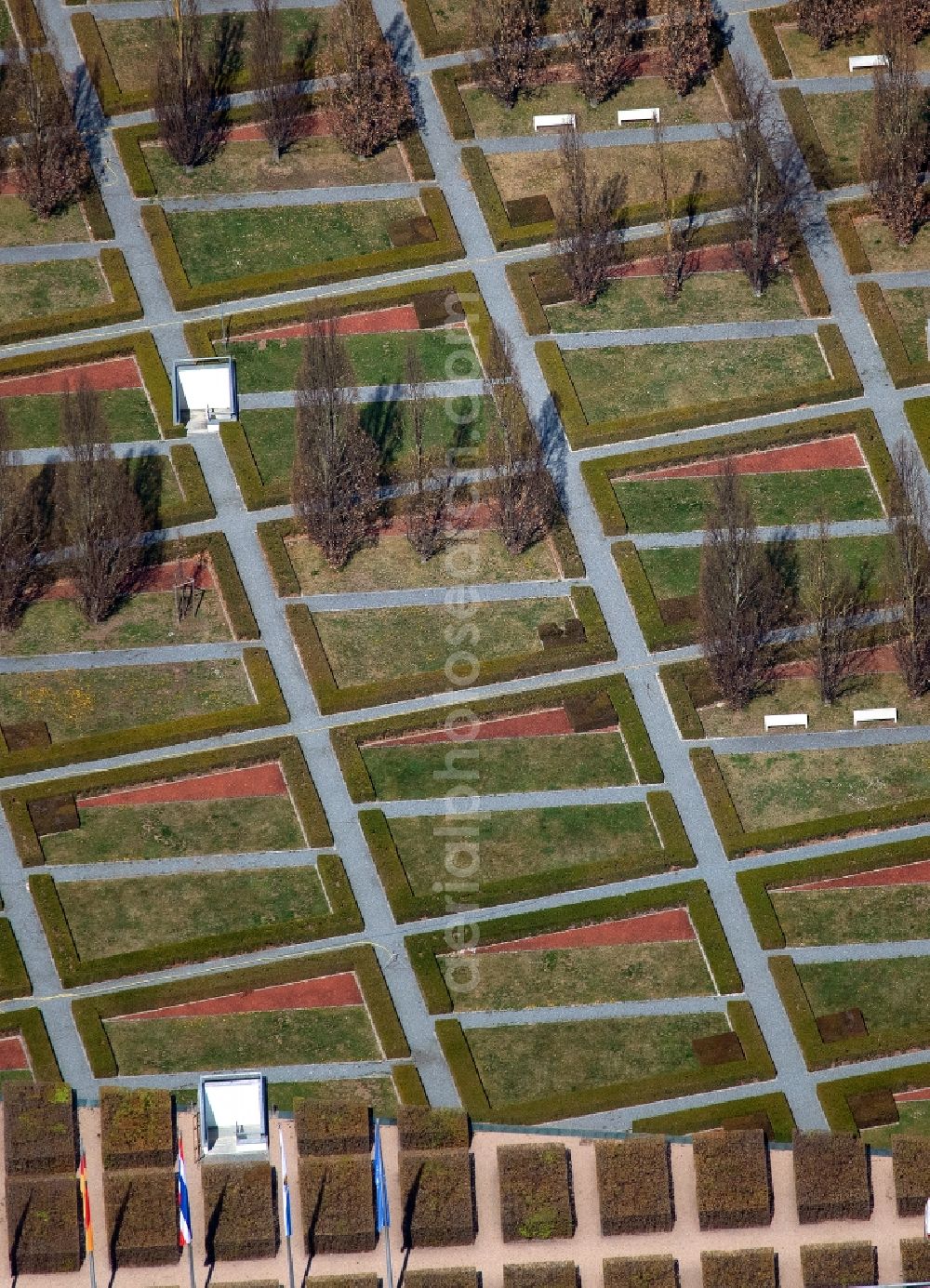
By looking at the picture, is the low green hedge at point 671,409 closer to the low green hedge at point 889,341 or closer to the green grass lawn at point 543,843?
the low green hedge at point 889,341

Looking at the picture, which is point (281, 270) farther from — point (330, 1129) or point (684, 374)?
point (330, 1129)

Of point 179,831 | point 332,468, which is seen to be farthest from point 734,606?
point 179,831

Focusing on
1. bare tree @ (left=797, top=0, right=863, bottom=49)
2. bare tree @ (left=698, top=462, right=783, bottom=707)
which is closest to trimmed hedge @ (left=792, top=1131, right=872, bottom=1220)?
bare tree @ (left=698, top=462, right=783, bottom=707)

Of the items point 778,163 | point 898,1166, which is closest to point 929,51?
point 778,163

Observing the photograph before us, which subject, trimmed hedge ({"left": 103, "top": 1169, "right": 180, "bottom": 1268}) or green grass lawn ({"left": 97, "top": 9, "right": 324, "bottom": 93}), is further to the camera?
green grass lawn ({"left": 97, "top": 9, "right": 324, "bottom": 93})

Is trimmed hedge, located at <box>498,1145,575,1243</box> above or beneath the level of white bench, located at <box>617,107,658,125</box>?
beneath

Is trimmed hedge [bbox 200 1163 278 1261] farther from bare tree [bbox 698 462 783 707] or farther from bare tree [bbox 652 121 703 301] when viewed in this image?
bare tree [bbox 652 121 703 301]

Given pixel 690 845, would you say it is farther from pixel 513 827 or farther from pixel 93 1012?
pixel 93 1012
